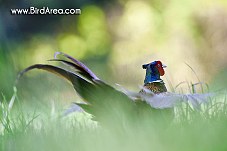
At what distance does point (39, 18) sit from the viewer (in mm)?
4152

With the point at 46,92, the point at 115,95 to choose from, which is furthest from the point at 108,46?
the point at 115,95

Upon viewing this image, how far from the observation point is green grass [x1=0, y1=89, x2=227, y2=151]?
81 cm

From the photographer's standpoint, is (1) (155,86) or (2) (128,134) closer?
(2) (128,134)

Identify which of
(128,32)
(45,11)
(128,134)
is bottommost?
(128,134)

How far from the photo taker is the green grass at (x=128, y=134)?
2.66 feet

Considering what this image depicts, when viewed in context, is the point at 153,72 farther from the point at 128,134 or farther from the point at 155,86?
the point at 128,134

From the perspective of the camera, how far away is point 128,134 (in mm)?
866

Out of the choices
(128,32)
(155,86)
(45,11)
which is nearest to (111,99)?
(155,86)

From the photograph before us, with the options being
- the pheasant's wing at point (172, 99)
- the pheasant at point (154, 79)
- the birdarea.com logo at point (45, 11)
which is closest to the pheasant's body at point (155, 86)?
the pheasant at point (154, 79)

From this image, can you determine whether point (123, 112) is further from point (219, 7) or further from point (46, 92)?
point (219, 7)

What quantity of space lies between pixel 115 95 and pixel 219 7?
11.5ft

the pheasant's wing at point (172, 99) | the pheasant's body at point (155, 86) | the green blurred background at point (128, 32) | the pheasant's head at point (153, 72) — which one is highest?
the green blurred background at point (128, 32)

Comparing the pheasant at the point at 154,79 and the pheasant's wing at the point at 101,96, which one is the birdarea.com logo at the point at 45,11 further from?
the pheasant's wing at the point at 101,96

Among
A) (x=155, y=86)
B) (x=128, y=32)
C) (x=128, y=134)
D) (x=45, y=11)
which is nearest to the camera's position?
(x=128, y=134)
